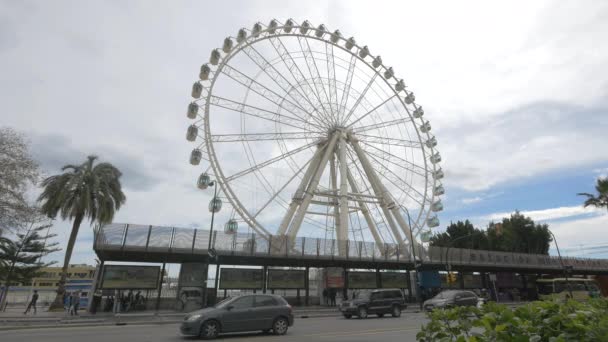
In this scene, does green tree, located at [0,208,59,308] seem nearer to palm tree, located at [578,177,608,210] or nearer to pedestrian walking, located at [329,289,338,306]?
pedestrian walking, located at [329,289,338,306]

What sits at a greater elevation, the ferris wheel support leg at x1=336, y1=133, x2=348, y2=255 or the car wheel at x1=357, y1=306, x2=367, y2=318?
the ferris wheel support leg at x1=336, y1=133, x2=348, y2=255

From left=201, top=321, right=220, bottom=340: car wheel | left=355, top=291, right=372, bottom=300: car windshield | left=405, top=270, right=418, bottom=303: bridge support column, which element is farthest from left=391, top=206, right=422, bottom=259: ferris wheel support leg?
left=201, top=321, right=220, bottom=340: car wheel

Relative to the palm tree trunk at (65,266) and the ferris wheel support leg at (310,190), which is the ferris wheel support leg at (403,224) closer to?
the ferris wheel support leg at (310,190)

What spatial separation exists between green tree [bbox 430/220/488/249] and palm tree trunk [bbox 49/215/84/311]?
2313 inches

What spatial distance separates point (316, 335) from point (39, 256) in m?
36.5

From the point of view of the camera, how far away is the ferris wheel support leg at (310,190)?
31.5m

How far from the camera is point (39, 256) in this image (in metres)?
37.7

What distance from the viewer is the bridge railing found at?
81.6 ft

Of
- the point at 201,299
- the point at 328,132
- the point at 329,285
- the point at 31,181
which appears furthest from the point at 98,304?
the point at 328,132

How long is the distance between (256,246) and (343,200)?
975cm

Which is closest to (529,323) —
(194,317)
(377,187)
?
(194,317)

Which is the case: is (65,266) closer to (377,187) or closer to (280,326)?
(280,326)

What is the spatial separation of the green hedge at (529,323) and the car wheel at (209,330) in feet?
32.6

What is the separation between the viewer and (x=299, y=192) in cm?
3328
